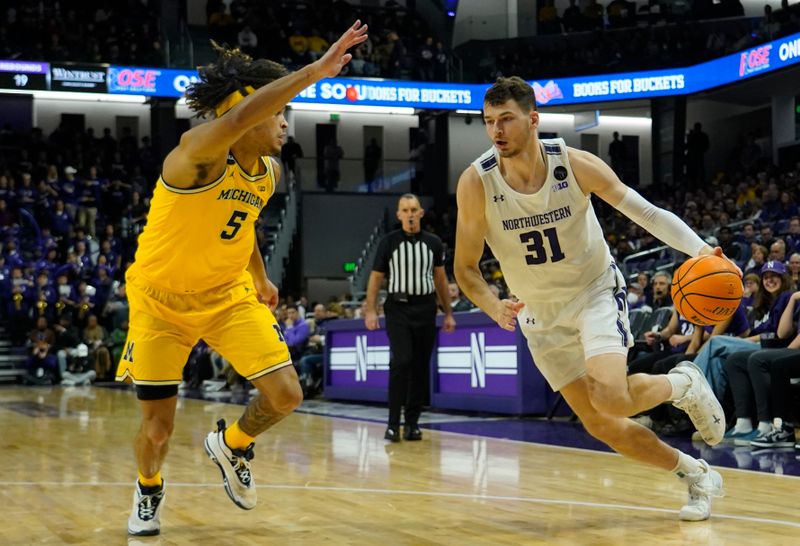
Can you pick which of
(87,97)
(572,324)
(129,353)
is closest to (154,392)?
(129,353)

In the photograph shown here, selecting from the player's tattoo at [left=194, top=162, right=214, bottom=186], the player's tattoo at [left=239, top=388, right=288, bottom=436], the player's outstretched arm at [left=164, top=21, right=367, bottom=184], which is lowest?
the player's tattoo at [left=239, top=388, right=288, bottom=436]

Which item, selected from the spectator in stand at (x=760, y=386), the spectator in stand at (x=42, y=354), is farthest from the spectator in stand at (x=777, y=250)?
the spectator in stand at (x=42, y=354)

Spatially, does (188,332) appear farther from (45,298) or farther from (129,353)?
(45,298)

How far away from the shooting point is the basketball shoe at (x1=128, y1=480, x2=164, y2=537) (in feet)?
14.5

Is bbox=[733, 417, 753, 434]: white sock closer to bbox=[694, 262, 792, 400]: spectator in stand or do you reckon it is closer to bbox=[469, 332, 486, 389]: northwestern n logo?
bbox=[694, 262, 792, 400]: spectator in stand

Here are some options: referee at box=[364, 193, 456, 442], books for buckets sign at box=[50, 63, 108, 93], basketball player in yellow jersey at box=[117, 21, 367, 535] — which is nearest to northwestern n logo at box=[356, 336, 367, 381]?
referee at box=[364, 193, 456, 442]

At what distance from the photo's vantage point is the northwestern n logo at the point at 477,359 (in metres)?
10.9

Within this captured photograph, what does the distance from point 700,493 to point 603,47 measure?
2361cm

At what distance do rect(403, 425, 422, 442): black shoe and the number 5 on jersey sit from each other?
448cm

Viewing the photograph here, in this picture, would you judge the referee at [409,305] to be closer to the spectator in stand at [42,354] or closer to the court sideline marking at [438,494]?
the court sideline marking at [438,494]

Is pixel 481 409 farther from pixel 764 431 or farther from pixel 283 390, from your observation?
pixel 283 390

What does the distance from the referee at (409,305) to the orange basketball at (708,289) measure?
160 inches

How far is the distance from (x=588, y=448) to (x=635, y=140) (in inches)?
Result: 965

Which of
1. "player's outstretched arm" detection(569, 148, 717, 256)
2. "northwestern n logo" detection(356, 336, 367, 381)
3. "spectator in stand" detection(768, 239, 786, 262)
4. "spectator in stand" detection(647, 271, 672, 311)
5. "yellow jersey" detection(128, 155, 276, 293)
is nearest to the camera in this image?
"yellow jersey" detection(128, 155, 276, 293)
